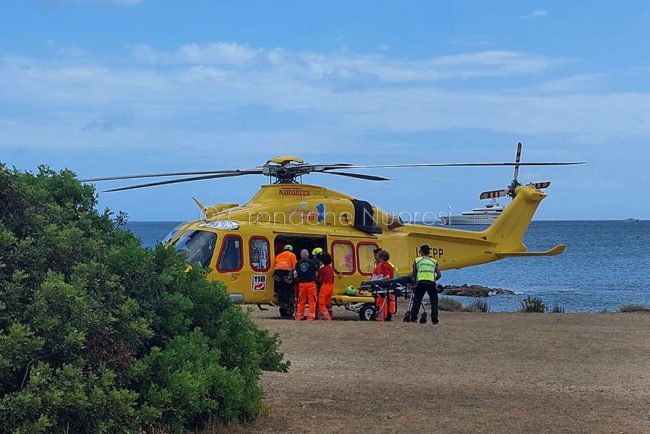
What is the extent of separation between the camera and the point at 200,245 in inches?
653

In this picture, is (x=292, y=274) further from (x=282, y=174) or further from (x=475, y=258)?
(x=475, y=258)

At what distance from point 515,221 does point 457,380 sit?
12284 millimetres

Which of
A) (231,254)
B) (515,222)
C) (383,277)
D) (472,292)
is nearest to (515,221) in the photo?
(515,222)

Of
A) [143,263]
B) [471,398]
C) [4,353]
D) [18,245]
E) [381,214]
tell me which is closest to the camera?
[4,353]

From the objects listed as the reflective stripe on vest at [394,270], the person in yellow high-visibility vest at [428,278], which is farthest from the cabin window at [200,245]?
the person in yellow high-visibility vest at [428,278]

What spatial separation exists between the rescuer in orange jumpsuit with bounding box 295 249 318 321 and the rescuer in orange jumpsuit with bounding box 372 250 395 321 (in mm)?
1465

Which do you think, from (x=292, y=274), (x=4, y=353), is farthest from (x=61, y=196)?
(x=292, y=274)

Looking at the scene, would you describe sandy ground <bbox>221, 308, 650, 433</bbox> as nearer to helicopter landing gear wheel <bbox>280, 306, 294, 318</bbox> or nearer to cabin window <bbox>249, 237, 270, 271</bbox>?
cabin window <bbox>249, 237, 270, 271</bbox>

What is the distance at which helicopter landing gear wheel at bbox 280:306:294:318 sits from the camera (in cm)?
1764

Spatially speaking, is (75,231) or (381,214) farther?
(381,214)

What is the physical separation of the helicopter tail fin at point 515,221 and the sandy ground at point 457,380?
5861mm

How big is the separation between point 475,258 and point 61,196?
15.1m

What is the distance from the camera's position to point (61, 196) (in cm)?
640

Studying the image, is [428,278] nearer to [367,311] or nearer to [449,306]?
[367,311]
